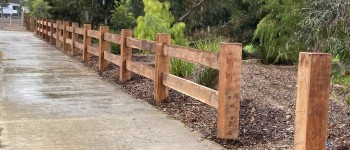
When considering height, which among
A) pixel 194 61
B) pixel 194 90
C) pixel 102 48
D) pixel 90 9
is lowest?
pixel 194 90

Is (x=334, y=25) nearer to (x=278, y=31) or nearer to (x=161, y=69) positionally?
(x=161, y=69)

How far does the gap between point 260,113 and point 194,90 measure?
2.97 ft

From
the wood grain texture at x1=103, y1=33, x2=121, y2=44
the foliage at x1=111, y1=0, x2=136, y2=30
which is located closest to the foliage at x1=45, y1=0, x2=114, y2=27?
the foliage at x1=111, y1=0, x2=136, y2=30

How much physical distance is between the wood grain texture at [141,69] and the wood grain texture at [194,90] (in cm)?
64

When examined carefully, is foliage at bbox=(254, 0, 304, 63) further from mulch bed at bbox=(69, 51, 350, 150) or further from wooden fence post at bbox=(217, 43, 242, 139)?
wooden fence post at bbox=(217, 43, 242, 139)

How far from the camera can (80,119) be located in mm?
6379

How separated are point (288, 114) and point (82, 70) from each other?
6.69 m

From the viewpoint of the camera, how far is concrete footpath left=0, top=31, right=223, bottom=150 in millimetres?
5234

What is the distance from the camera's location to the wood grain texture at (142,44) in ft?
26.6

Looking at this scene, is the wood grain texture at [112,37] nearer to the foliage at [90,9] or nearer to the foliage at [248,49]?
the foliage at [248,49]

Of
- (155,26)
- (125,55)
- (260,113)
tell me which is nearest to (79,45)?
(155,26)

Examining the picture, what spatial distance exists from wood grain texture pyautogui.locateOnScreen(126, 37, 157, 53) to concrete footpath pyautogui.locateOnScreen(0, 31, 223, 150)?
864 millimetres

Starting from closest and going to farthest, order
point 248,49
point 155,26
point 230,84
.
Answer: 1. point 230,84
2. point 155,26
3. point 248,49

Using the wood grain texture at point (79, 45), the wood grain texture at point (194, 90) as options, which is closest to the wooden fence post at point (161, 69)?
the wood grain texture at point (194, 90)
